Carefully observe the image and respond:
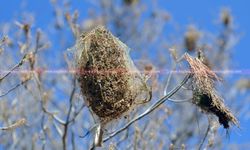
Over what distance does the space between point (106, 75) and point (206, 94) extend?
63 centimetres

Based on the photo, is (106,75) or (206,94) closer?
(106,75)

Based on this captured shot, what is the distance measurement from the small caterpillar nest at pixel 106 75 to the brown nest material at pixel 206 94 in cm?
35

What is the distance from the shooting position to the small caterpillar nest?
4230mm

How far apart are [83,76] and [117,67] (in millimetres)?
211

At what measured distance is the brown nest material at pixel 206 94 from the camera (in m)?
4.31

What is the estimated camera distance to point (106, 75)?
13.8 feet

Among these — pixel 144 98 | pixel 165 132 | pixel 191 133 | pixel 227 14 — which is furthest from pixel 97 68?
pixel 191 133

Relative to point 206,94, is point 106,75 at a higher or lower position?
higher

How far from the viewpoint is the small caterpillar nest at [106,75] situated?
13.9 ft

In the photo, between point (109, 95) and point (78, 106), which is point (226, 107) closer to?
point (109, 95)

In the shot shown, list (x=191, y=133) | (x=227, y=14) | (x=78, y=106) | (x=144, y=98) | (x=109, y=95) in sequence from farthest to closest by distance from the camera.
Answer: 1. (x=191, y=133)
2. (x=227, y=14)
3. (x=78, y=106)
4. (x=144, y=98)
5. (x=109, y=95)

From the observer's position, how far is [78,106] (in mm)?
6270

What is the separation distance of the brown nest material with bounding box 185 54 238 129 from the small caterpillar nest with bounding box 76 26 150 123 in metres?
0.35

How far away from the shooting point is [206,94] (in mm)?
4328
